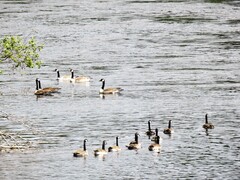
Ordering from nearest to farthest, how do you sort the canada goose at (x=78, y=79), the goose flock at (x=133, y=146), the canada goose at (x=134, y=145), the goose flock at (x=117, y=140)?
1. the goose flock at (x=133, y=146)
2. the goose flock at (x=117, y=140)
3. the canada goose at (x=134, y=145)
4. the canada goose at (x=78, y=79)

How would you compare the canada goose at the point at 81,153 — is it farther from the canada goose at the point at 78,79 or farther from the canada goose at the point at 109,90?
the canada goose at the point at 78,79

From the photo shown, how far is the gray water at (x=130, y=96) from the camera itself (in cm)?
4209

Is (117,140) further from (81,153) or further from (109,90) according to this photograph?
(109,90)

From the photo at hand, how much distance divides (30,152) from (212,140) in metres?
9.28

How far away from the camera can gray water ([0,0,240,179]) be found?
138 feet

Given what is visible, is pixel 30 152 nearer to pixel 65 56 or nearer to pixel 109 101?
pixel 109 101

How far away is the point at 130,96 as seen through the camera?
59.6 m

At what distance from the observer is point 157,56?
3007 inches

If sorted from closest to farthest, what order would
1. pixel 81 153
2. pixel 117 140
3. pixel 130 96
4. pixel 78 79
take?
pixel 81 153 → pixel 117 140 → pixel 130 96 → pixel 78 79

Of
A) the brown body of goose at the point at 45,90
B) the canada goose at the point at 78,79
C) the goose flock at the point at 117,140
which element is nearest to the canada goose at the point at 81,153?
the goose flock at the point at 117,140

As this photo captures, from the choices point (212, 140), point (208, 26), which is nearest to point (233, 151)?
point (212, 140)

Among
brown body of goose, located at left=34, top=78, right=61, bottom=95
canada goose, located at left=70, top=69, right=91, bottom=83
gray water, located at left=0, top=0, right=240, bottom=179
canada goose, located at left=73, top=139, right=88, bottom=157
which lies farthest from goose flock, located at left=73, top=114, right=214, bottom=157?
canada goose, located at left=70, top=69, right=91, bottom=83

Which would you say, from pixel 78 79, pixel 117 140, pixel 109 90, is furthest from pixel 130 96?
pixel 117 140

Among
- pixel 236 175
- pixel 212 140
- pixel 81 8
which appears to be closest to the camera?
pixel 236 175
